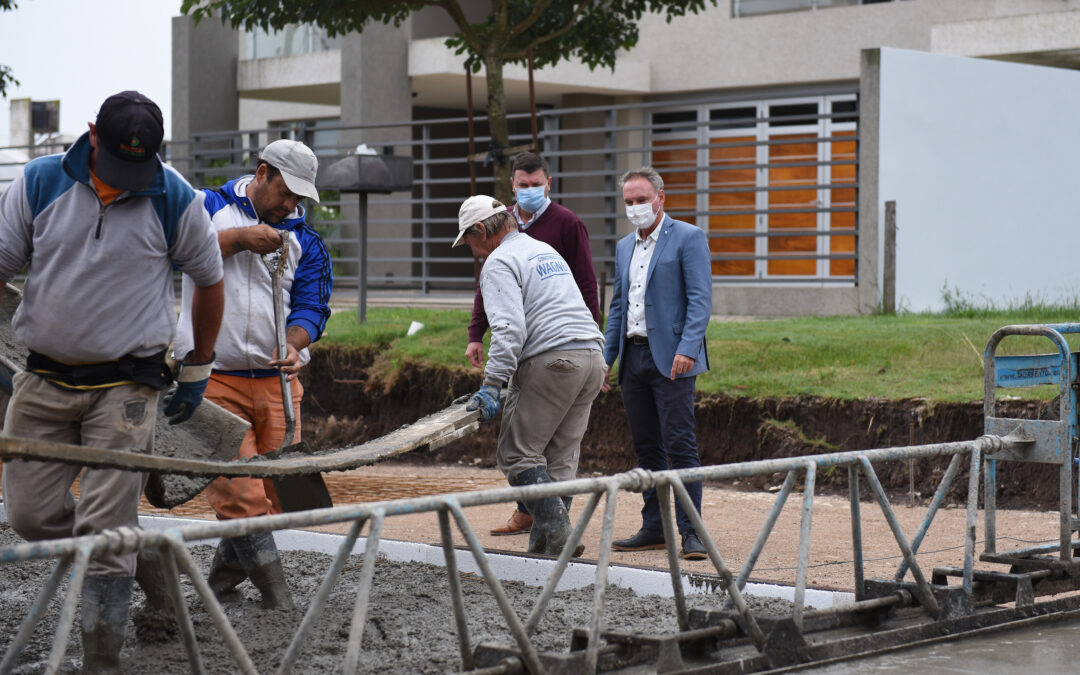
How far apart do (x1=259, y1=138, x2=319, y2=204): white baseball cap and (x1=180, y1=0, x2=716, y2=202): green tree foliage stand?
6.43 meters

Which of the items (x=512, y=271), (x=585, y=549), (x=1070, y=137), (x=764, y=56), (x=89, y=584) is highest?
(x=764, y=56)

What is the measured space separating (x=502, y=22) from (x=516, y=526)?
18.2ft

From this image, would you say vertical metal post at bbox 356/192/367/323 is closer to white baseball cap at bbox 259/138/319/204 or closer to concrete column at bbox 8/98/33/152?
white baseball cap at bbox 259/138/319/204

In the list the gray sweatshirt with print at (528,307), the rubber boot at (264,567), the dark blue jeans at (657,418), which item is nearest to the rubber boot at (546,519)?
the gray sweatshirt with print at (528,307)

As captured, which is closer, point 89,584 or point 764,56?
point 89,584

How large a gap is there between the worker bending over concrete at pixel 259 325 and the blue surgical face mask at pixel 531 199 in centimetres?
191

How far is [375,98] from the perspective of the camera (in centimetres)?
2173

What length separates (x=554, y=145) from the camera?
17734 mm

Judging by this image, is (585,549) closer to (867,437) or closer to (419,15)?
(867,437)

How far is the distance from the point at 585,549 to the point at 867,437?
3.25 meters

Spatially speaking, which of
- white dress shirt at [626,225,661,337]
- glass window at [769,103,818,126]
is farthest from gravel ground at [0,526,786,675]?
glass window at [769,103,818,126]

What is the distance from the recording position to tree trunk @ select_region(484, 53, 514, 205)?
11.7 meters

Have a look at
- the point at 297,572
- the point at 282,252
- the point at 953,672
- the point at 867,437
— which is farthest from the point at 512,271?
the point at 867,437

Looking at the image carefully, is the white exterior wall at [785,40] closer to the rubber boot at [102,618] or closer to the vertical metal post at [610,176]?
the vertical metal post at [610,176]
